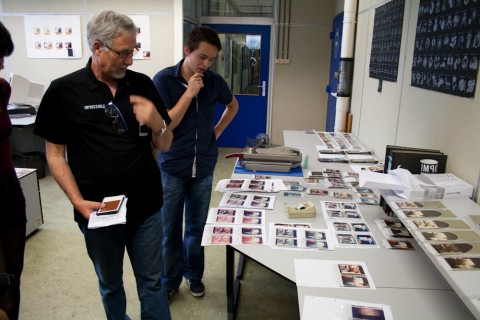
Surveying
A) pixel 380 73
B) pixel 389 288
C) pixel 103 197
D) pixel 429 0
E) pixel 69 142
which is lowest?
pixel 389 288

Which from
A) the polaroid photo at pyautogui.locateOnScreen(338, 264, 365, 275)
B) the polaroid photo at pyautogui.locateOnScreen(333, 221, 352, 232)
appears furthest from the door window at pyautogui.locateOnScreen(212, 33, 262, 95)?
the polaroid photo at pyautogui.locateOnScreen(338, 264, 365, 275)

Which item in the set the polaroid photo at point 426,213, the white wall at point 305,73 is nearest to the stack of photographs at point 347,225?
the polaroid photo at point 426,213

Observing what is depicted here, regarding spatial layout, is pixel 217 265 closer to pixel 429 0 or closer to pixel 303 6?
pixel 429 0

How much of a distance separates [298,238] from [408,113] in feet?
4.10

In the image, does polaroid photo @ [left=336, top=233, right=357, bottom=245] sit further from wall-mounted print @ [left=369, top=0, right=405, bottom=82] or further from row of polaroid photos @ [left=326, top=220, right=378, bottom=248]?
wall-mounted print @ [left=369, top=0, right=405, bottom=82]

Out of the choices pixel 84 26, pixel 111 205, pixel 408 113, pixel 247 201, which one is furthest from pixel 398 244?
pixel 84 26

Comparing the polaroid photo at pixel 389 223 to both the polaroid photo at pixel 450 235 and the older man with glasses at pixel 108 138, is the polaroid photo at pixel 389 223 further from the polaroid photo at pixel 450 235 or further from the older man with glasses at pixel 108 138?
the older man with glasses at pixel 108 138

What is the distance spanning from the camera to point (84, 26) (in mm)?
4914

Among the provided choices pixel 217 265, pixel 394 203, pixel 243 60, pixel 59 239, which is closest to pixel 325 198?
pixel 394 203

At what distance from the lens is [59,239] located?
3.09 metres

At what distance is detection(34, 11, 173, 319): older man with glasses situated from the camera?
4.68 feet

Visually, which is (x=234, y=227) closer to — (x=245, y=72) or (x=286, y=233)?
(x=286, y=233)

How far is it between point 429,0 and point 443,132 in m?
0.73

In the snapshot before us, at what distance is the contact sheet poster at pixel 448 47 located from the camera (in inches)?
63.0
